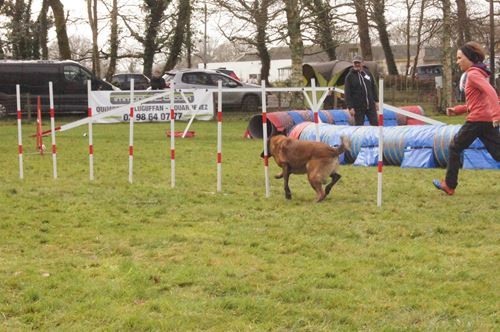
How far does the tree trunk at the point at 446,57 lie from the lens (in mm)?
26719

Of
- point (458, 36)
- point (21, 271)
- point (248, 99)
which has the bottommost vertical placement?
point (21, 271)

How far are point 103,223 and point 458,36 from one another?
27.0 m

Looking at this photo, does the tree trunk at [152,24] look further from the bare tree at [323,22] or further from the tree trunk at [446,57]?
the tree trunk at [446,57]

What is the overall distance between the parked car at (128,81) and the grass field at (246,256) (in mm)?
22564

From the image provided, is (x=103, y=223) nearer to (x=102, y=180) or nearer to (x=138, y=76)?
Result: (x=102, y=180)

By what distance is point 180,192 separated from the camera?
8.84 meters

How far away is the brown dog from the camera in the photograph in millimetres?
7863

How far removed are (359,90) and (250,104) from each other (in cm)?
1435

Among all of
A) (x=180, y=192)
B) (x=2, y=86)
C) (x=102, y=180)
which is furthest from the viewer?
(x=2, y=86)

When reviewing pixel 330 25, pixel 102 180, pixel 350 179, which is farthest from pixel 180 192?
pixel 330 25

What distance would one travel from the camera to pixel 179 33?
36375mm

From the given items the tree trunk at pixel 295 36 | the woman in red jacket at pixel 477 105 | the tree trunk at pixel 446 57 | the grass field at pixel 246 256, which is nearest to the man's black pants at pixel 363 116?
the grass field at pixel 246 256

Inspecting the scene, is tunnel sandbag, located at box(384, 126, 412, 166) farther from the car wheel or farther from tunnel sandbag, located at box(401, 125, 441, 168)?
the car wheel

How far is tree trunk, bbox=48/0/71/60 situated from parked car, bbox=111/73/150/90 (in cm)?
264
